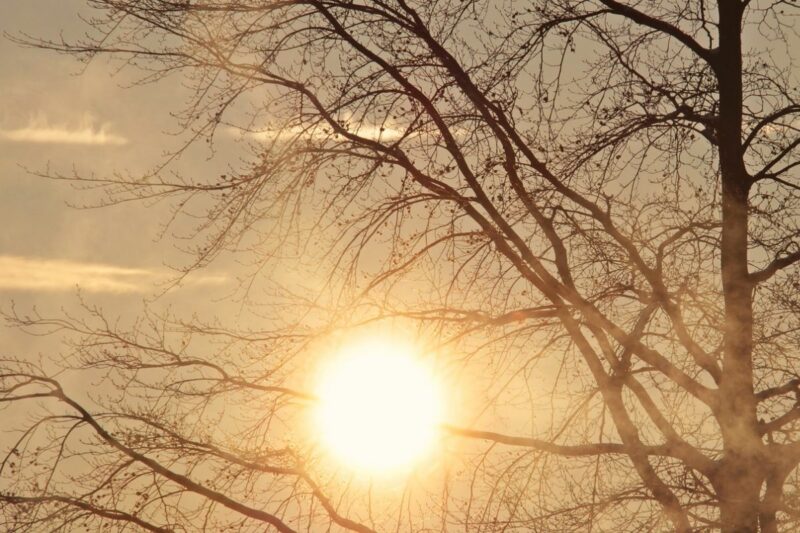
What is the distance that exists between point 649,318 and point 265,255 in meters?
3.68

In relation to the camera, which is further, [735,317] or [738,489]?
[735,317]

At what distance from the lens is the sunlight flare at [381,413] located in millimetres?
10211

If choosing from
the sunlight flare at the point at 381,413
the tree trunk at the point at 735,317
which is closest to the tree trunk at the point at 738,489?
the tree trunk at the point at 735,317

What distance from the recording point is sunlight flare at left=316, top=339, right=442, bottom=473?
10.2 m

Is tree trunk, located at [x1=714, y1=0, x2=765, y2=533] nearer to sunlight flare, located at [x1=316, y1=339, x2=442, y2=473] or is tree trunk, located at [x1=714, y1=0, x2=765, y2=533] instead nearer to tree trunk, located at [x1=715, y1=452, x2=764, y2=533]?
tree trunk, located at [x1=715, y1=452, x2=764, y2=533]

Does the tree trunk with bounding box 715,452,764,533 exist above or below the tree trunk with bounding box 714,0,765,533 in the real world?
below

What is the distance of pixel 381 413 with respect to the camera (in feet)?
33.9

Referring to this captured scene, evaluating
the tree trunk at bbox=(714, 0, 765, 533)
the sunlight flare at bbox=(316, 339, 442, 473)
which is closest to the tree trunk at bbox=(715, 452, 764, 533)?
the tree trunk at bbox=(714, 0, 765, 533)

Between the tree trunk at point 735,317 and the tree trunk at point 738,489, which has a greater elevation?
the tree trunk at point 735,317

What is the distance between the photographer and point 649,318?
1066cm

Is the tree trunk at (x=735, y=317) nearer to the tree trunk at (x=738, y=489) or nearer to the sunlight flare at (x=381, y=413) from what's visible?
the tree trunk at (x=738, y=489)

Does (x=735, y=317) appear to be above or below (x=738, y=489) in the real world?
above

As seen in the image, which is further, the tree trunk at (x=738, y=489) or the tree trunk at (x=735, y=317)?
the tree trunk at (x=735, y=317)

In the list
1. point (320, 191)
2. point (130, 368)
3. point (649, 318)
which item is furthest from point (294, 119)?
point (649, 318)
